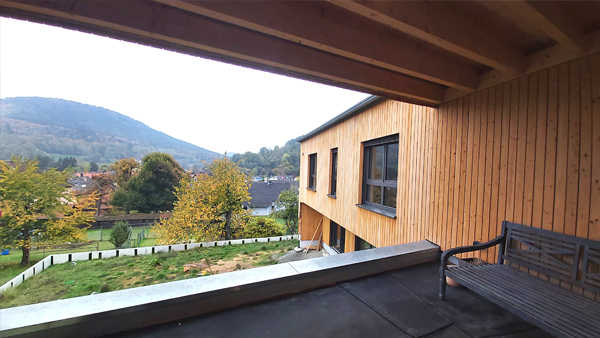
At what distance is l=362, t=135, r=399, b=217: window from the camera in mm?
4262

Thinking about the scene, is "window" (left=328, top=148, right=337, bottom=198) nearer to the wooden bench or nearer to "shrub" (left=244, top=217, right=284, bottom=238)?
the wooden bench

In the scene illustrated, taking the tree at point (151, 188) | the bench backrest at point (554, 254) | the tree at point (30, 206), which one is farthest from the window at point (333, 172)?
the tree at point (151, 188)

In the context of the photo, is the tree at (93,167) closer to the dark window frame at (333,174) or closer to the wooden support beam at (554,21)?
the dark window frame at (333,174)

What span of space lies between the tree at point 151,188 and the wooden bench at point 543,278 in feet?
76.4

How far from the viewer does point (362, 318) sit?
5.40ft

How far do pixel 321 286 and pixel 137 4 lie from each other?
2.59 metres

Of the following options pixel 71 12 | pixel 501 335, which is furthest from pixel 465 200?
pixel 71 12

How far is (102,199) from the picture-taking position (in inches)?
792

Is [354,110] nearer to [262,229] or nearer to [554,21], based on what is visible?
[554,21]

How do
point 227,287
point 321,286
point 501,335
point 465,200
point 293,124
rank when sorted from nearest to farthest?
point 501,335
point 227,287
point 321,286
point 465,200
point 293,124

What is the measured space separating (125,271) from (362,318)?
48.1 feet

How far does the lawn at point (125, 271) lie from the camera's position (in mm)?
9461

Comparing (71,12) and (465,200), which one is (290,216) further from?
(71,12)

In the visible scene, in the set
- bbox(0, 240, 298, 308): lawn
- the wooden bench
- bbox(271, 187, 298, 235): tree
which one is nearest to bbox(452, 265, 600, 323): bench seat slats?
the wooden bench
